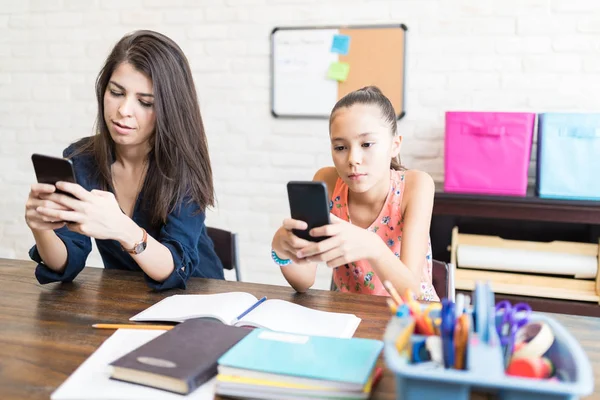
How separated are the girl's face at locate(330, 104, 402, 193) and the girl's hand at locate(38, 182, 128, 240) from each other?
0.56 meters

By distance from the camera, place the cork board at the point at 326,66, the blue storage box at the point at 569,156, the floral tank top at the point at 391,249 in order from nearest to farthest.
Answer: the floral tank top at the point at 391,249, the blue storage box at the point at 569,156, the cork board at the point at 326,66

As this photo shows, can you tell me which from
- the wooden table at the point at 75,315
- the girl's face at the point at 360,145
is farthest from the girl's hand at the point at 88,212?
the girl's face at the point at 360,145

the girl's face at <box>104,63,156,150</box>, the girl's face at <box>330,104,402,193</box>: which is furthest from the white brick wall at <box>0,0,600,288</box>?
the girl's face at <box>104,63,156,150</box>

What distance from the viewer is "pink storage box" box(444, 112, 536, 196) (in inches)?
94.7

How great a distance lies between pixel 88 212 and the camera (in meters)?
1.27

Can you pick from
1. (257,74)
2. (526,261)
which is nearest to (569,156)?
(526,261)

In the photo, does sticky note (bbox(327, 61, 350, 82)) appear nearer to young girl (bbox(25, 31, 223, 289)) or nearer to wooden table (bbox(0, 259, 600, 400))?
young girl (bbox(25, 31, 223, 289))

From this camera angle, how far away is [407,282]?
1.33m

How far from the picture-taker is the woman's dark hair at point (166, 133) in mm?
1577

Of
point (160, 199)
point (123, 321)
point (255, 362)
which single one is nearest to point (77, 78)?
point (160, 199)

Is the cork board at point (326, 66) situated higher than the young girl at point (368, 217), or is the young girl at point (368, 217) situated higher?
the cork board at point (326, 66)

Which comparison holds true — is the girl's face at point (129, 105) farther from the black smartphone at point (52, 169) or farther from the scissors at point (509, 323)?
the scissors at point (509, 323)

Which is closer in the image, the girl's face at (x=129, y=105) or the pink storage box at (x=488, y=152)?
the girl's face at (x=129, y=105)

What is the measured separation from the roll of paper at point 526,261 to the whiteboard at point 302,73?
948mm
